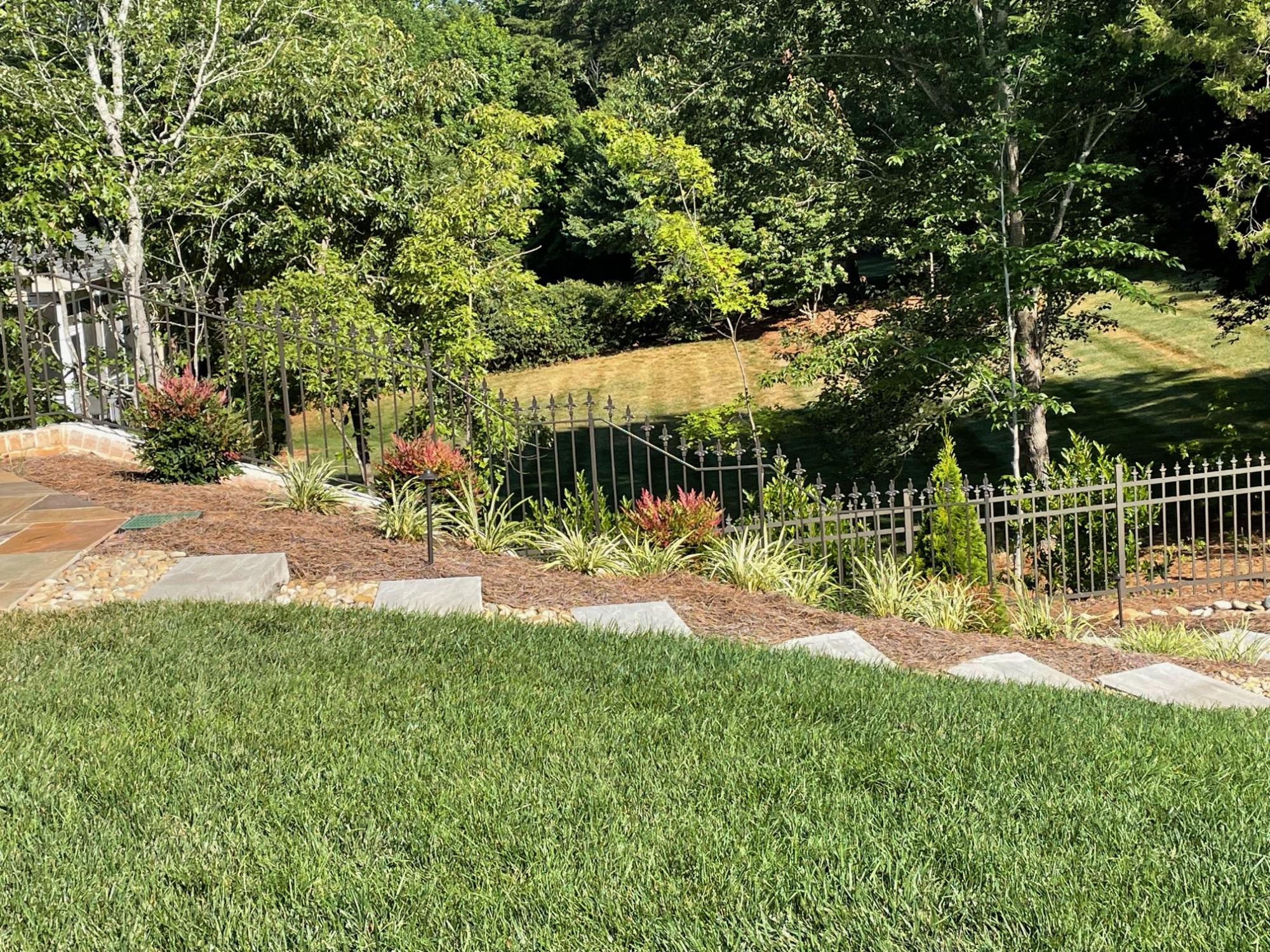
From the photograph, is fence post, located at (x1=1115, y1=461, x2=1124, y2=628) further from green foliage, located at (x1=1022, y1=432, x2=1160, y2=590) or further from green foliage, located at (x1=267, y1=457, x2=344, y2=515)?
green foliage, located at (x1=267, y1=457, x2=344, y2=515)

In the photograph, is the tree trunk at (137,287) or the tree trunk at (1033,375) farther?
the tree trunk at (1033,375)

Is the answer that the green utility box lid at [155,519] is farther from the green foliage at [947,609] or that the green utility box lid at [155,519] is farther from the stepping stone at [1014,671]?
the stepping stone at [1014,671]

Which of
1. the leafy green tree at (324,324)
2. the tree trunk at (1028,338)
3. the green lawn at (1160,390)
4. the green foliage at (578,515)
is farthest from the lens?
the green lawn at (1160,390)

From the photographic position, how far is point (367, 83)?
595 inches

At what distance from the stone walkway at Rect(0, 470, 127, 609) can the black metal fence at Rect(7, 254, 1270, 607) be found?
1556mm

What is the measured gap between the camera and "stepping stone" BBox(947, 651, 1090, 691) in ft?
19.7

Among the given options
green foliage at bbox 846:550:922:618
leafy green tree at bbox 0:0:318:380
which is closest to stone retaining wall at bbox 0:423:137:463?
leafy green tree at bbox 0:0:318:380

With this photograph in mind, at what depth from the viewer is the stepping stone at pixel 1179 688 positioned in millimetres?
6074

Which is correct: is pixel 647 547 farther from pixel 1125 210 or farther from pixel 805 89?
pixel 1125 210

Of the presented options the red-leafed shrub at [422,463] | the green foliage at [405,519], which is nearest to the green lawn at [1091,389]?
the red-leafed shrub at [422,463]

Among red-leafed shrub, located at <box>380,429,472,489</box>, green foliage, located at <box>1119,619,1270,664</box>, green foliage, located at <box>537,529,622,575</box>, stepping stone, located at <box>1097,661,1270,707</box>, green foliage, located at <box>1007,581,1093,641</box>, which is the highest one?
red-leafed shrub, located at <box>380,429,472,489</box>

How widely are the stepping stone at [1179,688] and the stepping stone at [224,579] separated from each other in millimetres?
4821

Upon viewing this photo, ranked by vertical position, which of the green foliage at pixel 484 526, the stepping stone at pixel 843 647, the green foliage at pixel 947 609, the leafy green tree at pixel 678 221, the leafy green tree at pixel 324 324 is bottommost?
the green foliage at pixel 947 609

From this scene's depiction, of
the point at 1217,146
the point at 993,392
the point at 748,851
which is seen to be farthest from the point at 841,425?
the point at 748,851
